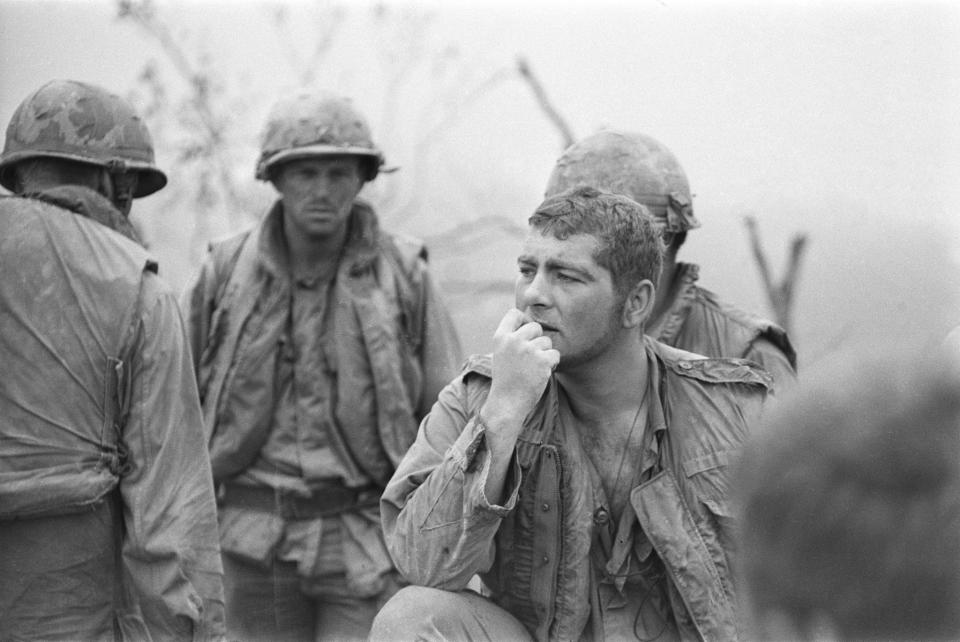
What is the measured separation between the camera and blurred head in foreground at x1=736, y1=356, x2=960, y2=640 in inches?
70.1

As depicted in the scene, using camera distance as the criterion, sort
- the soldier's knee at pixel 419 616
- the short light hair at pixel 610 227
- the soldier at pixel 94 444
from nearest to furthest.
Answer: the soldier's knee at pixel 419 616
the short light hair at pixel 610 227
the soldier at pixel 94 444

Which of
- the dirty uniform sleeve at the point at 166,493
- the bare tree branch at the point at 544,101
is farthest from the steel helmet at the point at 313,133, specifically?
the bare tree branch at the point at 544,101

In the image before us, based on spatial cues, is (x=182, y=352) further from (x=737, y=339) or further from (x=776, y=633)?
(x=776, y=633)

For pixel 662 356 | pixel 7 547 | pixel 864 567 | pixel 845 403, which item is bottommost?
pixel 7 547

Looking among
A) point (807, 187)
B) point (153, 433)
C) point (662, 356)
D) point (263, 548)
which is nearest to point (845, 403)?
point (662, 356)

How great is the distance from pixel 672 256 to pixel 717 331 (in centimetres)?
38

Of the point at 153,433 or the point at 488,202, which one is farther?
the point at 488,202

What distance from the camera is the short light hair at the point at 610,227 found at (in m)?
4.80

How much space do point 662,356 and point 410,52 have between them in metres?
7.29

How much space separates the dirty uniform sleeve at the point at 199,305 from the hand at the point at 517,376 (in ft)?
9.50

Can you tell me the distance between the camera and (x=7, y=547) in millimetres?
4949

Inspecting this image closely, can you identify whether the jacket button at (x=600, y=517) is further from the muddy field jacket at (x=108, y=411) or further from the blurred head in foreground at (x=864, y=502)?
the blurred head in foreground at (x=864, y=502)

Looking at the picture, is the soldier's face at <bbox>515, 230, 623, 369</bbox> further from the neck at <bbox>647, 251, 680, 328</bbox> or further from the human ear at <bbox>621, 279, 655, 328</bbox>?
the neck at <bbox>647, 251, 680, 328</bbox>

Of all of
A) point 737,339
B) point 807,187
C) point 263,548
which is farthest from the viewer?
point 807,187
